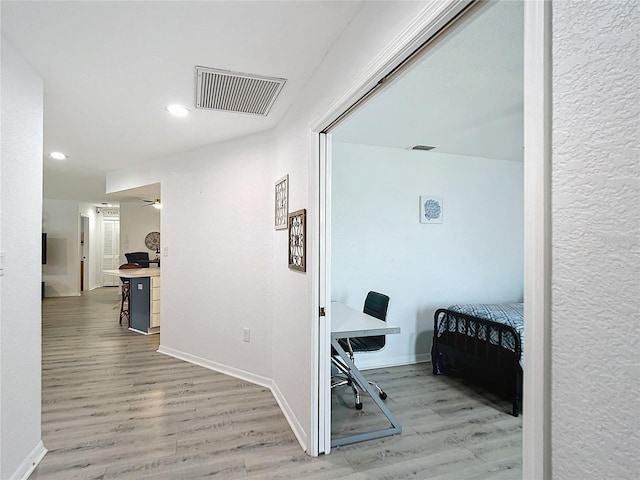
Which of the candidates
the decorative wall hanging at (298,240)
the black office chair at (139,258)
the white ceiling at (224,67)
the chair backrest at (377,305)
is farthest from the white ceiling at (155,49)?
the black office chair at (139,258)

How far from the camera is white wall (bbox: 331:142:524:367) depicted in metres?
3.75

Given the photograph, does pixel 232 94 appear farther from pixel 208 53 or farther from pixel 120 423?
pixel 120 423

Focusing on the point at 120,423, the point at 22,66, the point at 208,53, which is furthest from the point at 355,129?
the point at 120,423

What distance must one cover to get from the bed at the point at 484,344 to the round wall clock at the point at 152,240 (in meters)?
6.98

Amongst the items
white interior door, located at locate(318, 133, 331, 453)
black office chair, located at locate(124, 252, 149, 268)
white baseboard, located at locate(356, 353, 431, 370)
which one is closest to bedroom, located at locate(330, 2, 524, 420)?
white baseboard, located at locate(356, 353, 431, 370)

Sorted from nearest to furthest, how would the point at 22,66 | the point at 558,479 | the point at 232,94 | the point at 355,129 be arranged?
the point at 558,479
the point at 22,66
the point at 232,94
the point at 355,129

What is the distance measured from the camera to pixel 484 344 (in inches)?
120

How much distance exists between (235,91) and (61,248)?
325 inches

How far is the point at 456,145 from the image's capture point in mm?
3740

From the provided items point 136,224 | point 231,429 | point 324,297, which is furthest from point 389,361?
point 136,224

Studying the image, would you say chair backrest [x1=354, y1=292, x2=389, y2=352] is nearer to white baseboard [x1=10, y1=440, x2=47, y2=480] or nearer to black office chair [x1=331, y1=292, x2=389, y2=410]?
black office chair [x1=331, y1=292, x2=389, y2=410]

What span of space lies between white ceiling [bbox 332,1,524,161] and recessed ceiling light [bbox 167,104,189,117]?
4.17 ft

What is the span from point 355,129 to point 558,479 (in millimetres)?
2983

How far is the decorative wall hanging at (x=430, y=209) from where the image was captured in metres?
4.00
